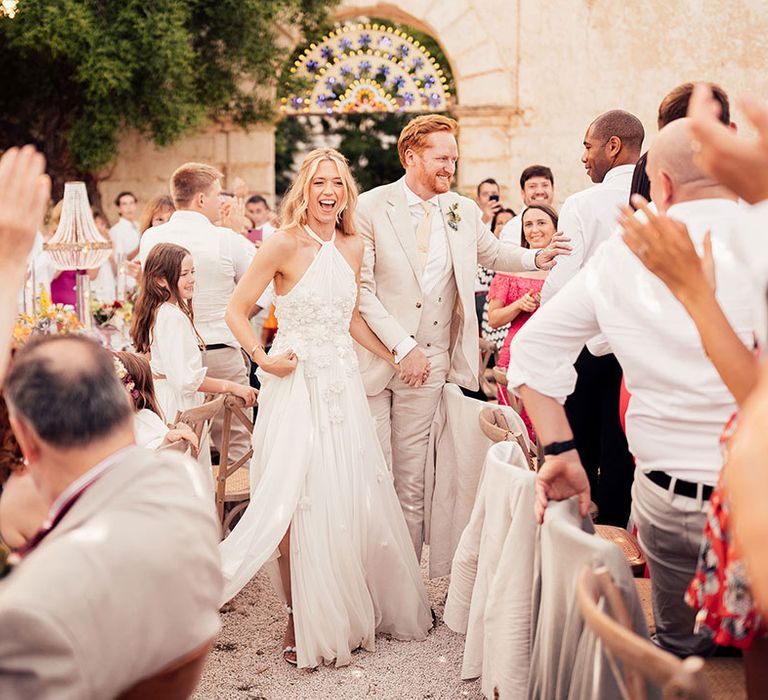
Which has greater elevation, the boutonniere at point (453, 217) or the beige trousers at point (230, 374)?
the boutonniere at point (453, 217)

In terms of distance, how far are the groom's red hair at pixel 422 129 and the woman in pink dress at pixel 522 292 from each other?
40.5 inches

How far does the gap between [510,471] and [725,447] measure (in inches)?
37.4

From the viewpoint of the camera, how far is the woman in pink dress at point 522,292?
16.1 feet

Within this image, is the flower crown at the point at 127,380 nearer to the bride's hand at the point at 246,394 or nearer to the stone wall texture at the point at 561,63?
the bride's hand at the point at 246,394

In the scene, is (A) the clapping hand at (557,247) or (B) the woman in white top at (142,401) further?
(A) the clapping hand at (557,247)

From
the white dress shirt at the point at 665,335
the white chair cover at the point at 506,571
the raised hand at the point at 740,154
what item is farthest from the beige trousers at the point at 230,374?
the raised hand at the point at 740,154

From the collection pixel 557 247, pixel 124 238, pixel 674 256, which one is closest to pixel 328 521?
pixel 557 247

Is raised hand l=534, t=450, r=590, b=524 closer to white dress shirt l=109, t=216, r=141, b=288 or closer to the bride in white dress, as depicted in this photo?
the bride in white dress

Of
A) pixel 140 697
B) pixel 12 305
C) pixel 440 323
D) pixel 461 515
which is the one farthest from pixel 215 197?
pixel 140 697

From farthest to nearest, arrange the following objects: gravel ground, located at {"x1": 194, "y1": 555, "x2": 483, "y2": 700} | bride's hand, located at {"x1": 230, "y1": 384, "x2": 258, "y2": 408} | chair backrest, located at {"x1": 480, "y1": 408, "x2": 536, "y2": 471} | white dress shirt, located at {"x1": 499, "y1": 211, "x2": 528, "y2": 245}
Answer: white dress shirt, located at {"x1": 499, "y1": 211, "x2": 528, "y2": 245} < bride's hand, located at {"x1": 230, "y1": 384, "x2": 258, "y2": 408} < gravel ground, located at {"x1": 194, "y1": 555, "x2": 483, "y2": 700} < chair backrest, located at {"x1": 480, "y1": 408, "x2": 536, "y2": 471}

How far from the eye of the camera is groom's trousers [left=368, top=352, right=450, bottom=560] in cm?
439

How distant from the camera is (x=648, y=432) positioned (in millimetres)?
2176


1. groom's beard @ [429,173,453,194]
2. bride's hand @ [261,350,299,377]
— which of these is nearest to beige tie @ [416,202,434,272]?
groom's beard @ [429,173,453,194]

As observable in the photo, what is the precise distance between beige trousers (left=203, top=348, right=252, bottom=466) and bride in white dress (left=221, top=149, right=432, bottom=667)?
4.72ft
